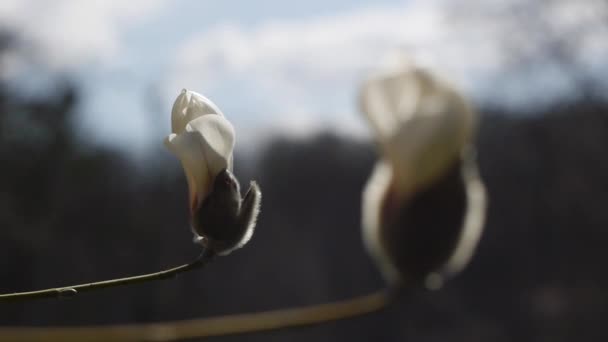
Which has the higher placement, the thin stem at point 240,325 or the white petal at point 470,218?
the white petal at point 470,218

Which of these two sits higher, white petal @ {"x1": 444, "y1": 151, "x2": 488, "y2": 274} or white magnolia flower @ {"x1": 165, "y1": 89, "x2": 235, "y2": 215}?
white magnolia flower @ {"x1": 165, "y1": 89, "x2": 235, "y2": 215}

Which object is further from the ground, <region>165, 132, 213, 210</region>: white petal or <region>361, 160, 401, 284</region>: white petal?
<region>165, 132, 213, 210</region>: white petal

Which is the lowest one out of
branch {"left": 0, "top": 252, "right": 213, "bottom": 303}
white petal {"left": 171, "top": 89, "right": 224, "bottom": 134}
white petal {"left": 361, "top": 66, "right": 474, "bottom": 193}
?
branch {"left": 0, "top": 252, "right": 213, "bottom": 303}

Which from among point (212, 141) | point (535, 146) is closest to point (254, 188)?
point (212, 141)

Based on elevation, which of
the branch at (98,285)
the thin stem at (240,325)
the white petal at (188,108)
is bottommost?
the thin stem at (240,325)
